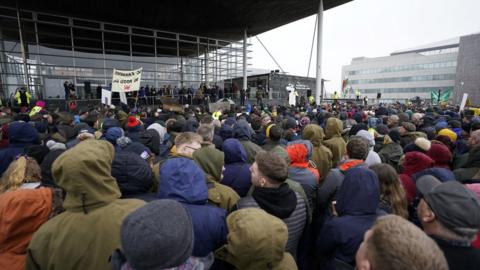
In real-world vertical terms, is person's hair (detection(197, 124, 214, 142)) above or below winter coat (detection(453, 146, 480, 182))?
above

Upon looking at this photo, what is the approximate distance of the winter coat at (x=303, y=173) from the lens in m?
3.59

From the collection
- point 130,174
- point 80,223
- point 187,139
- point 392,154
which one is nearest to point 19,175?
point 130,174

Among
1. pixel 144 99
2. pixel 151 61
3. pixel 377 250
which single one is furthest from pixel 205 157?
pixel 151 61

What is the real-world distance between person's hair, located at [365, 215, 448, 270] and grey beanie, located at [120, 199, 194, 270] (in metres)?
0.95

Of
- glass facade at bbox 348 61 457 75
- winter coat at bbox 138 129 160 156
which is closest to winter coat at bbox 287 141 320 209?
winter coat at bbox 138 129 160 156

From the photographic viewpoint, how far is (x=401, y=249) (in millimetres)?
1168

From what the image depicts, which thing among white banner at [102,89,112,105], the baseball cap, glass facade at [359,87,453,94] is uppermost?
glass facade at [359,87,453,94]

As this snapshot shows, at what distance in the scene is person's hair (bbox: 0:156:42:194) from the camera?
263cm

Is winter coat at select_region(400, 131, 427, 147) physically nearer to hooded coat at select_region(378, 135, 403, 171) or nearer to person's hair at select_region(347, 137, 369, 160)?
hooded coat at select_region(378, 135, 403, 171)

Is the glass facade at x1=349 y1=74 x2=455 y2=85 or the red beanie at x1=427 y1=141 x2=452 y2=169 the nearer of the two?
the red beanie at x1=427 y1=141 x2=452 y2=169

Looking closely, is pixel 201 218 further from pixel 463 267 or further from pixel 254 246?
pixel 463 267

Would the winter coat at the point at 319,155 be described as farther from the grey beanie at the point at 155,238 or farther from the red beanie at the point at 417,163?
the grey beanie at the point at 155,238

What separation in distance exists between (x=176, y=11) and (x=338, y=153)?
20.1 meters

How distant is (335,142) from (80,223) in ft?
15.1
